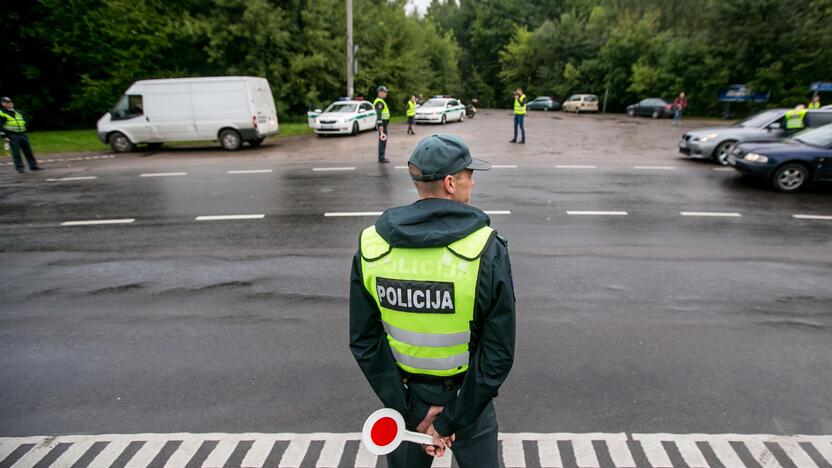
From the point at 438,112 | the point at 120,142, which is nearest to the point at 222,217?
the point at 120,142

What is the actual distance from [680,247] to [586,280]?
6.99 feet

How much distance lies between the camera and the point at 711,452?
10.2 feet

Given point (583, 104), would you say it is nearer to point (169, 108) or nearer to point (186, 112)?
point (186, 112)

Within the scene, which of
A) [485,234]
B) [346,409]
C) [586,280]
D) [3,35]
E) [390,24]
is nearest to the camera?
[485,234]

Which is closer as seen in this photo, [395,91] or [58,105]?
[58,105]

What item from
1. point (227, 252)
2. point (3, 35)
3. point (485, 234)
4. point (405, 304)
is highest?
point (3, 35)

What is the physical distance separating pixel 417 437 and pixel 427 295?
588mm

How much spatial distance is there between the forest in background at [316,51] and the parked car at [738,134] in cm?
2012

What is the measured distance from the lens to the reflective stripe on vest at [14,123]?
41.5 ft

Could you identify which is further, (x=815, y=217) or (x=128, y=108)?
(x=128, y=108)

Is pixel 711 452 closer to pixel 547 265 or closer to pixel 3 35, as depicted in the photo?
pixel 547 265

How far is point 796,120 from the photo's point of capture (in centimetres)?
1320

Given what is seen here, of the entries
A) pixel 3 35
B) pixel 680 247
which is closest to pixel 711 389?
pixel 680 247

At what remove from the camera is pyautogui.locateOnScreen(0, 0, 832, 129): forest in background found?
23625 mm
